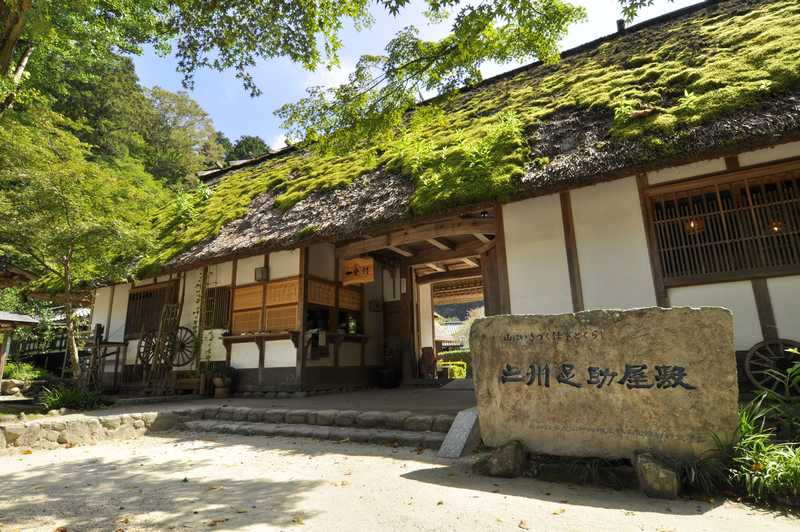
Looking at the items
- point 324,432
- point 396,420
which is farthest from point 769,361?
point 324,432

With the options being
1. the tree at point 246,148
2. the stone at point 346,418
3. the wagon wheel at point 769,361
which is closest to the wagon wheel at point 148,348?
the stone at point 346,418

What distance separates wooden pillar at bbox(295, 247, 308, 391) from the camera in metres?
8.50

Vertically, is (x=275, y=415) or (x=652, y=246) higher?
(x=652, y=246)

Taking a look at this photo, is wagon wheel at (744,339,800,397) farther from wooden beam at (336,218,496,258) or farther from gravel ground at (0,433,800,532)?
wooden beam at (336,218,496,258)

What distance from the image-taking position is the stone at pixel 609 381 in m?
3.12

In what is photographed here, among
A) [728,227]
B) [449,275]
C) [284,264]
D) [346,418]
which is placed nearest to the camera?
[728,227]

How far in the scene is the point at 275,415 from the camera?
6324 millimetres

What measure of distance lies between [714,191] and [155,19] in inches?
439

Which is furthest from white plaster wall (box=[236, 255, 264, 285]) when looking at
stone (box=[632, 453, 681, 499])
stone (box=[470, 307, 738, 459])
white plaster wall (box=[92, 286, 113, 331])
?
stone (box=[632, 453, 681, 499])

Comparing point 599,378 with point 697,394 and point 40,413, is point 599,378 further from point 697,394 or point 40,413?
point 40,413

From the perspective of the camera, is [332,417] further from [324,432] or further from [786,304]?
[786,304]

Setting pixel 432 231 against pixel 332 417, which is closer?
pixel 332 417

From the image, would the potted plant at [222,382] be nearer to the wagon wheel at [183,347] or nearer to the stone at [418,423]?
the wagon wheel at [183,347]

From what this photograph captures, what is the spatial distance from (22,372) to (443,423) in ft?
46.1
